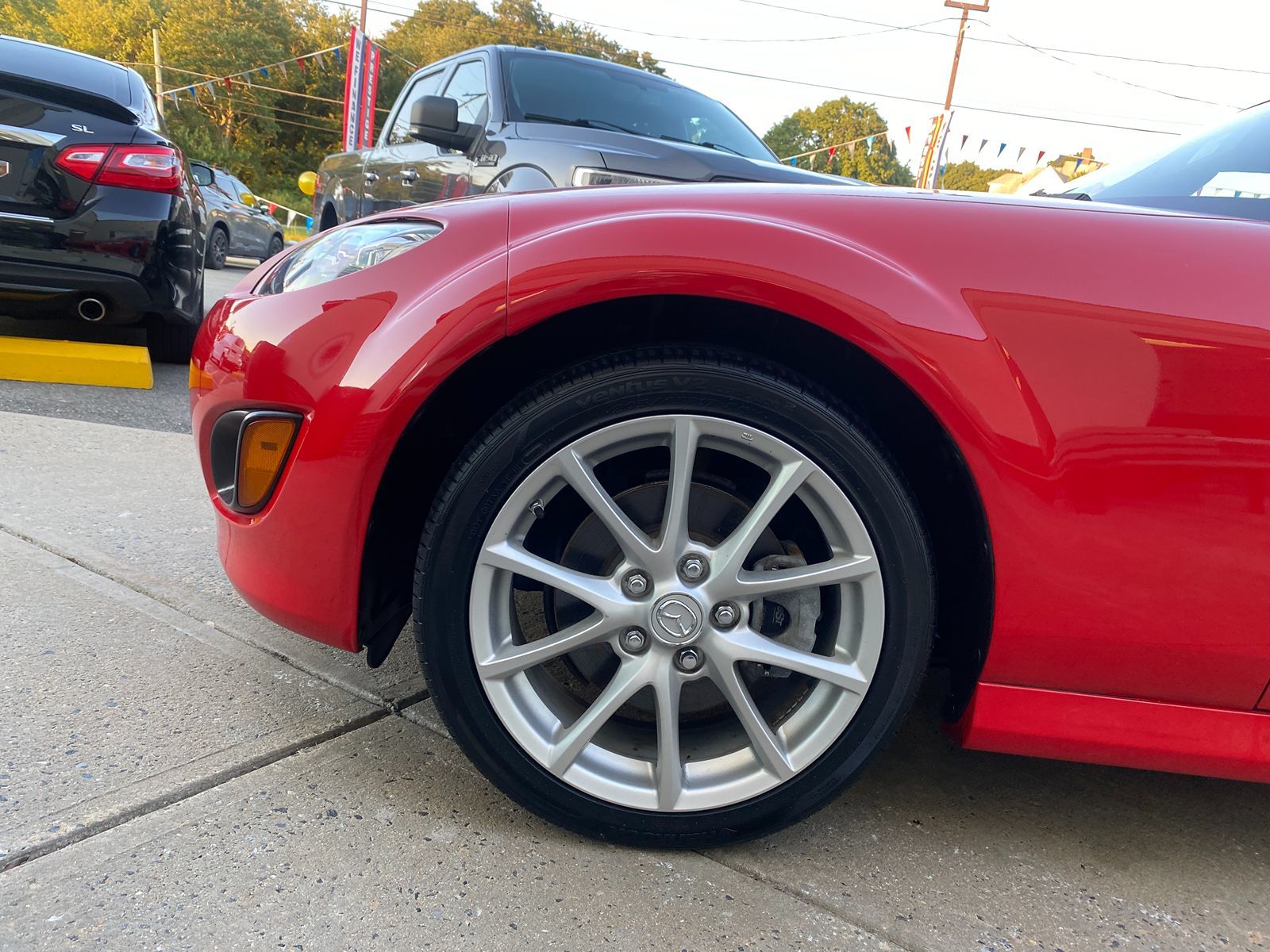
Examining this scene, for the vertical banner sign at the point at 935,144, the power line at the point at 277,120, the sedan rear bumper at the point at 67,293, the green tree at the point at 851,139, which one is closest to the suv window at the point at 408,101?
the sedan rear bumper at the point at 67,293

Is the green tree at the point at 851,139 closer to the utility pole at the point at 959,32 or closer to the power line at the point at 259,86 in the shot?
the utility pole at the point at 959,32

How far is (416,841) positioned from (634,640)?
0.49 meters

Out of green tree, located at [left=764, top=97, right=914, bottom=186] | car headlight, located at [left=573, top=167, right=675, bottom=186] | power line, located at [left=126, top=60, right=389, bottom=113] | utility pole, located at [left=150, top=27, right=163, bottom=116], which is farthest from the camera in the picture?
green tree, located at [left=764, top=97, right=914, bottom=186]

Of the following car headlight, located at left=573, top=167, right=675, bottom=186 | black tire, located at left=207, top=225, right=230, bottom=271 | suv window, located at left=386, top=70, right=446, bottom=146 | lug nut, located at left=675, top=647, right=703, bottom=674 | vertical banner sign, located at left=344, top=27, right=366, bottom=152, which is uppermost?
vertical banner sign, located at left=344, top=27, right=366, bottom=152

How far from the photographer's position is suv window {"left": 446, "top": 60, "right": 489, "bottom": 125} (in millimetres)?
4410

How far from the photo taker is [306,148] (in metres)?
47.2

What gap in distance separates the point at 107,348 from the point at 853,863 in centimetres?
451

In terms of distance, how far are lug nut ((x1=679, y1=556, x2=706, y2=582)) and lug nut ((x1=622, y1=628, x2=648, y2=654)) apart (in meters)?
0.12

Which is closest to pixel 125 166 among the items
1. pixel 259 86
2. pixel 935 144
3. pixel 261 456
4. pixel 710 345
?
pixel 261 456

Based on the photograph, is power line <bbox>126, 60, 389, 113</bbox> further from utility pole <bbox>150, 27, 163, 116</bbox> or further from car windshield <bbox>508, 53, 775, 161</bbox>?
car windshield <bbox>508, 53, 775, 161</bbox>

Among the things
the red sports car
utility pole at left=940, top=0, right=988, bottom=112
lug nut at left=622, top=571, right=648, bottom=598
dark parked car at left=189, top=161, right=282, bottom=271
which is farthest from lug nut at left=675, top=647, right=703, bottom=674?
utility pole at left=940, top=0, right=988, bottom=112

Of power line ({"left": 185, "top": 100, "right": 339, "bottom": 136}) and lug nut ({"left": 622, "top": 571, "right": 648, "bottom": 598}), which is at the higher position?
power line ({"left": 185, "top": 100, "right": 339, "bottom": 136})

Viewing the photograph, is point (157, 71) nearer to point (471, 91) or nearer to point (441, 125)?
point (471, 91)

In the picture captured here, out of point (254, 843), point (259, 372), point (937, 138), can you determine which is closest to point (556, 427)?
point (259, 372)
